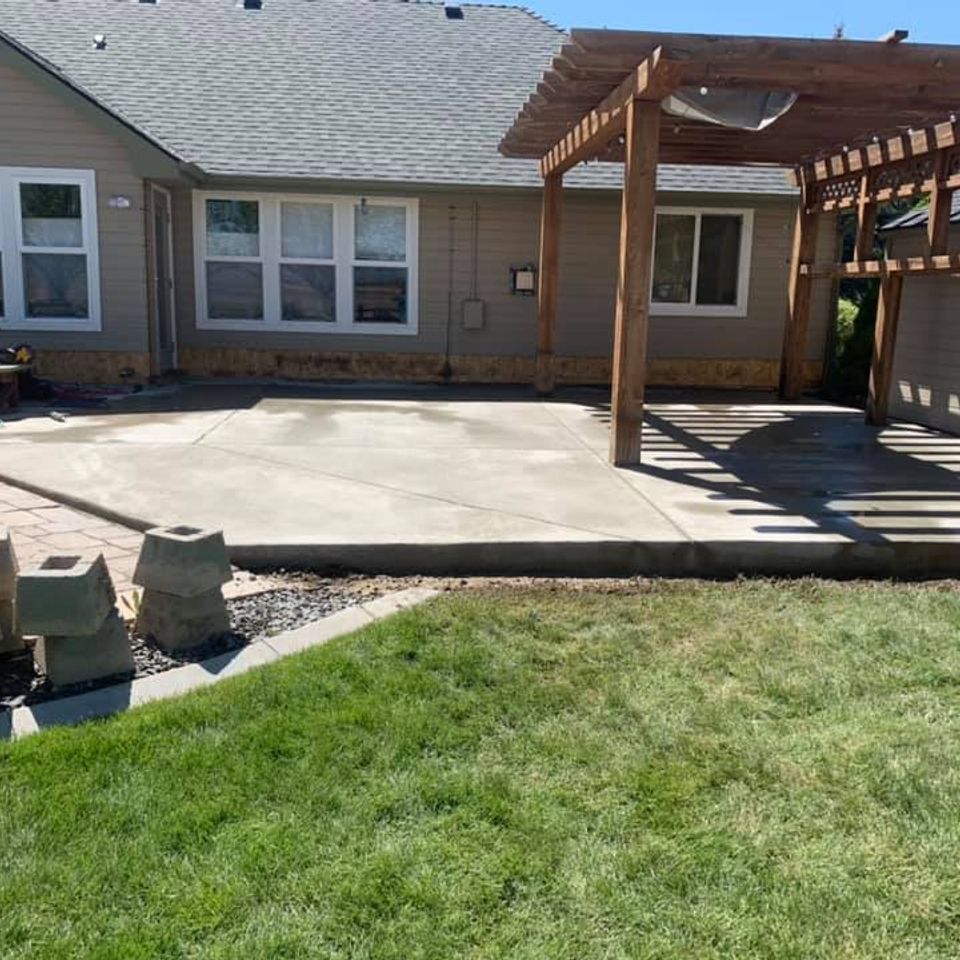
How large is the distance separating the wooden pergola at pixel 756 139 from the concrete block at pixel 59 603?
438cm

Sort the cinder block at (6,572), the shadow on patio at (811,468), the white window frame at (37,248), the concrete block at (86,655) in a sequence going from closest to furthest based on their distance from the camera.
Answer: the concrete block at (86,655) → the cinder block at (6,572) → the shadow on patio at (811,468) → the white window frame at (37,248)

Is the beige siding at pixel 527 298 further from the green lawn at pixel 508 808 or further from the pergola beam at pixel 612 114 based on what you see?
the green lawn at pixel 508 808

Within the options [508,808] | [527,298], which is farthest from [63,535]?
[527,298]

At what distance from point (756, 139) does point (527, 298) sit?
401cm

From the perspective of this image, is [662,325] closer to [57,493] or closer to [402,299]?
[402,299]

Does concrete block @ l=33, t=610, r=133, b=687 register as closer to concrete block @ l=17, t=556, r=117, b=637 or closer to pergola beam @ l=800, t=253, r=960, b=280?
concrete block @ l=17, t=556, r=117, b=637

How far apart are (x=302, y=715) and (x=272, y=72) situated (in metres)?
13.2

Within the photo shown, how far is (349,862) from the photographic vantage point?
7.57 feet

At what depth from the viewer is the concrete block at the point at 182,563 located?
3.49m

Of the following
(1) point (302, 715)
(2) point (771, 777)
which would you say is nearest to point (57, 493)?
(1) point (302, 715)

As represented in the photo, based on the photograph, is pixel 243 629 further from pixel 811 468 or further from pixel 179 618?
pixel 811 468

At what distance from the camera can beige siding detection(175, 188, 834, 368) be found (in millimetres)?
12422

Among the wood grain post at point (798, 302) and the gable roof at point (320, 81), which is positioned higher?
the gable roof at point (320, 81)

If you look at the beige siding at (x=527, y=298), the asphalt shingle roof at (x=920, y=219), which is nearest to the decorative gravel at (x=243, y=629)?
the asphalt shingle roof at (x=920, y=219)
